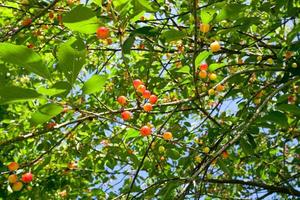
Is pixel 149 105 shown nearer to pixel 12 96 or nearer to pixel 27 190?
pixel 12 96

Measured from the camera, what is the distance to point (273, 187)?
3398 millimetres

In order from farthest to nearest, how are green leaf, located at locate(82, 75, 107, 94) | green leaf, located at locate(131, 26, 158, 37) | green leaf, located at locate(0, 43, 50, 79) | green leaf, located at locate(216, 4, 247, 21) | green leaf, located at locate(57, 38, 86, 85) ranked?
1. green leaf, located at locate(131, 26, 158, 37)
2. green leaf, located at locate(216, 4, 247, 21)
3. green leaf, located at locate(82, 75, 107, 94)
4. green leaf, located at locate(57, 38, 86, 85)
5. green leaf, located at locate(0, 43, 50, 79)

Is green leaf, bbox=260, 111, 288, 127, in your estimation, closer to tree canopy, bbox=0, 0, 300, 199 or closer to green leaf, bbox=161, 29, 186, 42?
tree canopy, bbox=0, 0, 300, 199

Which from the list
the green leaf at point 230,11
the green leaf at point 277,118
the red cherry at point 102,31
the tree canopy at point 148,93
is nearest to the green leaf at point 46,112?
the tree canopy at point 148,93

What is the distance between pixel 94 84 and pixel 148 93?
17.9 inches

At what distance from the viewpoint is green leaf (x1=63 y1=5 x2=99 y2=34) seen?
1.36 meters

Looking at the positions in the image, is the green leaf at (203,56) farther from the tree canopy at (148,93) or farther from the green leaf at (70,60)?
the green leaf at (70,60)

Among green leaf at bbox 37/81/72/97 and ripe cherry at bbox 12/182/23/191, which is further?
ripe cherry at bbox 12/182/23/191

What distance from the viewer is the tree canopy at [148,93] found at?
1.45 metres

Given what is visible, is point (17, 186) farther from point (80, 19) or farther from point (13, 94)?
point (80, 19)

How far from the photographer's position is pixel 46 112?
4.48ft

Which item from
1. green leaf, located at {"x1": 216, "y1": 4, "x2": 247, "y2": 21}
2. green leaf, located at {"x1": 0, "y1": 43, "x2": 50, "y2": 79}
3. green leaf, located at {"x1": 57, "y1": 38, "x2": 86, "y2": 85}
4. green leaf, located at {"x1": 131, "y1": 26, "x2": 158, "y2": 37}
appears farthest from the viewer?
green leaf, located at {"x1": 131, "y1": 26, "x2": 158, "y2": 37}

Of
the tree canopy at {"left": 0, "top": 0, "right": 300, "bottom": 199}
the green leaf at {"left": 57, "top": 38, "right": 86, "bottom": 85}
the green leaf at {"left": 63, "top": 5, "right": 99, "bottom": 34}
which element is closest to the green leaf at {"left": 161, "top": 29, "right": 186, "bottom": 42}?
the tree canopy at {"left": 0, "top": 0, "right": 300, "bottom": 199}

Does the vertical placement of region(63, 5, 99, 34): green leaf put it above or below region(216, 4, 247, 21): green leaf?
below
